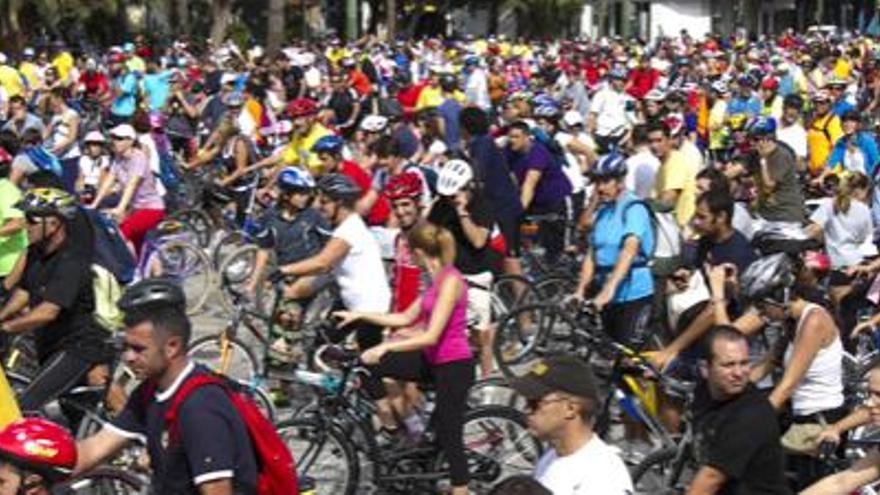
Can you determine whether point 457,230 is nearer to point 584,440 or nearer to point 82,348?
point 82,348

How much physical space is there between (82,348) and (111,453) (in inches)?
98.7

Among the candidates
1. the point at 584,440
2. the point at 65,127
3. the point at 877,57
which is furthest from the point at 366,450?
the point at 877,57

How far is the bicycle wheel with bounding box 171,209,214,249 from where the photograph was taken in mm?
14758

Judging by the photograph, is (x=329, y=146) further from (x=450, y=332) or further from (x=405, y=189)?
(x=450, y=332)

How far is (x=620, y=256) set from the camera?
966 cm

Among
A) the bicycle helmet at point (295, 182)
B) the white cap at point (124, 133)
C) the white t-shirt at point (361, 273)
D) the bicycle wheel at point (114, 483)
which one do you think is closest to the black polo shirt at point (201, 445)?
the bicycle wheel at point (114, 483)

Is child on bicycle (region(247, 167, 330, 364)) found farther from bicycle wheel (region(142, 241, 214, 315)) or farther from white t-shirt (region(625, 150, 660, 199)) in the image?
white t-shirt (region(625, 150, 660, 199))

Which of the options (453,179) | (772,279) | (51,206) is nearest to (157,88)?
(453,179)

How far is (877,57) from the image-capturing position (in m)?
32.0

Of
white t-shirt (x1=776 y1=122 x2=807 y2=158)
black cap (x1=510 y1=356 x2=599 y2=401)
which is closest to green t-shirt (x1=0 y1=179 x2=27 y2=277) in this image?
black cap (x1=510 y1=356 x2=599 y2=401)

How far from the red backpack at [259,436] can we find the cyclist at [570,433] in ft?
2.46

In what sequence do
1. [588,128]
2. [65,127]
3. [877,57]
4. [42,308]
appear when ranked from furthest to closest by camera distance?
1. [877,57]
2. [588,128]
3. [65,127]
4. [42,308]

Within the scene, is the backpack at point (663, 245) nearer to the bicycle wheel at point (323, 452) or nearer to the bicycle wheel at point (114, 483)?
the bicycle wheel at point (323, 452)

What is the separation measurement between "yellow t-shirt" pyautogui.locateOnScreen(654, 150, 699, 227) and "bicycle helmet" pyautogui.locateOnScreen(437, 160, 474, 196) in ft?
7.93
